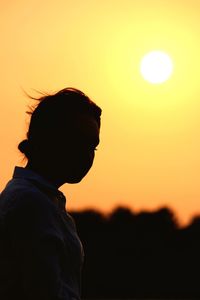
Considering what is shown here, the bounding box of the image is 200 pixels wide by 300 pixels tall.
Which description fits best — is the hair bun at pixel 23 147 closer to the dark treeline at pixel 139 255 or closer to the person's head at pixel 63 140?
the person's head at pixel 63 140

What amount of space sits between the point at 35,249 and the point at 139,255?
108 meters

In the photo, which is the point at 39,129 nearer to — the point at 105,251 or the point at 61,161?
the point at 61,161

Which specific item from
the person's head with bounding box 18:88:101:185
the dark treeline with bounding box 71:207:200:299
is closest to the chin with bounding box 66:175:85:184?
the person's head with bounding box 18:88:101:185

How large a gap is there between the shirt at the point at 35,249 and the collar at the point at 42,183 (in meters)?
0.04

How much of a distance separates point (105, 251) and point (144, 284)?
5.56 metres

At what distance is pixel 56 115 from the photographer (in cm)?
441

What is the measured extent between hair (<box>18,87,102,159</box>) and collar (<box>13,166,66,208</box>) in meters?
0.09

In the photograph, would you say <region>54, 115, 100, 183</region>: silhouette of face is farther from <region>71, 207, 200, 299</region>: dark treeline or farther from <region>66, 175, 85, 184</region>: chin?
<region>71, 207, 200, 299</region>: dark treeline

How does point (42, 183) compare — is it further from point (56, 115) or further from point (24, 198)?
point (56, 115)

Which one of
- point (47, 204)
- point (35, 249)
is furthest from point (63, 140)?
point (35, 249)

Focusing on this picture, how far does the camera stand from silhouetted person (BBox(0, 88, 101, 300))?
403 centimetres

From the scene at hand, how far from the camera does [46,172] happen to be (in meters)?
4.36

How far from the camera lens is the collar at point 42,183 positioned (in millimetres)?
4293

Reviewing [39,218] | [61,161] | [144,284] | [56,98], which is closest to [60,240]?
[39,218]
